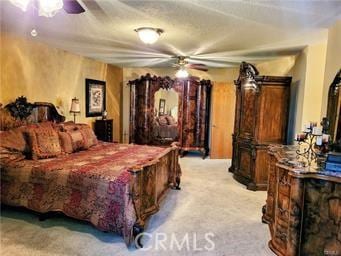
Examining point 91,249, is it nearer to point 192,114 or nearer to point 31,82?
point 31,82

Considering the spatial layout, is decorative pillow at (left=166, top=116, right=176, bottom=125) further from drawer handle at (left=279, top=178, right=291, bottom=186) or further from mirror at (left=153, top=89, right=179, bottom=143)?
drawer handle at (left=279, top=178, right=291, bottom=186)

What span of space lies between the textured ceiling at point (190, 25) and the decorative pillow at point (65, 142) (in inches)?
61.2

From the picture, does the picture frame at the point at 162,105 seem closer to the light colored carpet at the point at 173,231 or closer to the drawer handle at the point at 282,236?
the light colored carpet at the point at 173,231

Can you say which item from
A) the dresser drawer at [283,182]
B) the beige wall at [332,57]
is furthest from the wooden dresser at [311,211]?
the beige wall at [332,57]

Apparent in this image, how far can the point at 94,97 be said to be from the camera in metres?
6.09

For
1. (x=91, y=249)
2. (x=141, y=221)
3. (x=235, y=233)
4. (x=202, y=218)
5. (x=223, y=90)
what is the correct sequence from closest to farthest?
(x=91, y=249), (x=141, y=221), (x=235, y=233), (x=202, y=218), (x=223, y=90)

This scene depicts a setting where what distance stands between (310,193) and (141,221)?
67.7 inches

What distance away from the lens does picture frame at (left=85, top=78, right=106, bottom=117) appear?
5.82 m

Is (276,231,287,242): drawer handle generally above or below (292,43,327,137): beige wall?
below

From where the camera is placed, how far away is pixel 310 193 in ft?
7.44

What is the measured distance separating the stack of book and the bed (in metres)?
1.82

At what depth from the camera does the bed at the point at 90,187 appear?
266cm

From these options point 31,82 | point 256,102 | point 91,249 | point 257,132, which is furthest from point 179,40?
point 91,249

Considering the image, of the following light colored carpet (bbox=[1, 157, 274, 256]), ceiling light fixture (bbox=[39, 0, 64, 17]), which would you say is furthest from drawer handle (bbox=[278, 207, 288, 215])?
ceiling light fixture (bbox=[39, 0, 64, 17])
